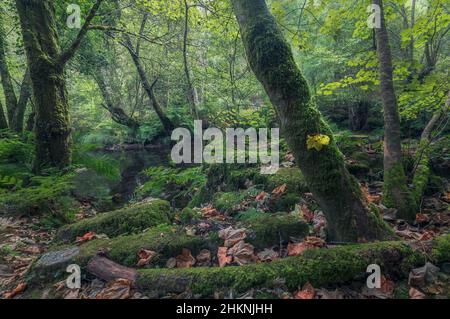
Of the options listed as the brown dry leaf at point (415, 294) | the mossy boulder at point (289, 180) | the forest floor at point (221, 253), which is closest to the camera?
the brown dry leaf at point (415, 294)

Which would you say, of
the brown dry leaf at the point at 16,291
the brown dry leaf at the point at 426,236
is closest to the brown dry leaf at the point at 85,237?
the brown dry leaf at the point at 16,291

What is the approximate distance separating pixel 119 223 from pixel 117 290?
1479 millimetres

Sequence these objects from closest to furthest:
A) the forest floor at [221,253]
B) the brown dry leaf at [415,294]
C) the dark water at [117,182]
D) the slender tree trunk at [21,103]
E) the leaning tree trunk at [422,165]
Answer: the brown dry leaf at [415,294] → the forest floor at [221,253] → the leaning tree trunk at [422,165] → the dark water at [117,182] → the slender tree trunk at [21,103]

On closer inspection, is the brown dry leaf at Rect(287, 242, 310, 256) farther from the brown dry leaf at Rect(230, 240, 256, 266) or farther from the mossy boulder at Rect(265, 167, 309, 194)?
the mossy boulder at Rect(265, 167, 309, 194)

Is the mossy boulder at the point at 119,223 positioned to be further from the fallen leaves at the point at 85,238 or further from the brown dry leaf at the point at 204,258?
the brown dry leaf at the point at 204,258

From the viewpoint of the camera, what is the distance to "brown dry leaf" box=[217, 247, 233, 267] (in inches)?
109

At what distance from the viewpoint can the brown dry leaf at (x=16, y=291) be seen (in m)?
2.61

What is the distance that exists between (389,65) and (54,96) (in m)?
5.65

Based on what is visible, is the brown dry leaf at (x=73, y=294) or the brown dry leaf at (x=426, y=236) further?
the brown dry leaf at (x=426, y=236)

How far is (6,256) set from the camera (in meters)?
3.54

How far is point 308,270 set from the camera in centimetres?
234

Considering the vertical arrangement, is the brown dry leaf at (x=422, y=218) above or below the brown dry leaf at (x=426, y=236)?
above

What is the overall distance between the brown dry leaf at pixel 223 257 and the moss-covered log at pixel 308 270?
0.25 meters
